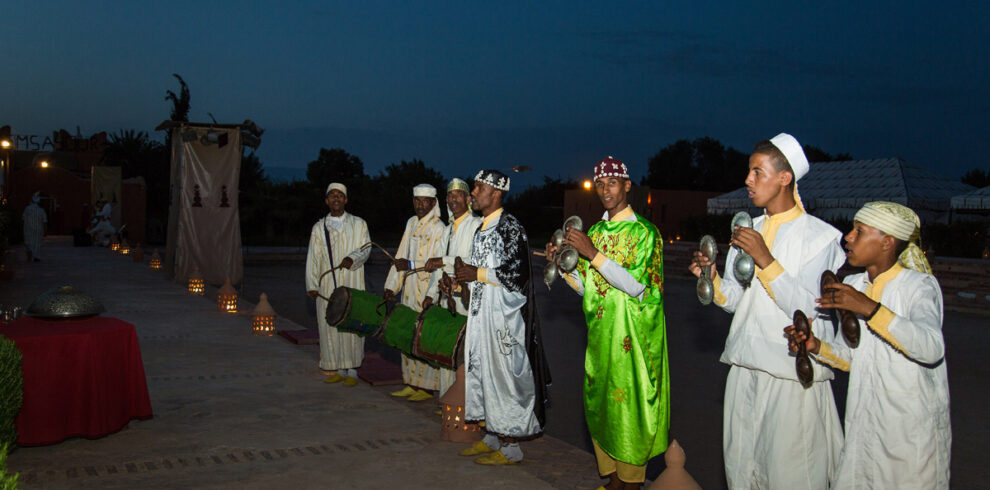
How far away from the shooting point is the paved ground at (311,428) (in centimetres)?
453

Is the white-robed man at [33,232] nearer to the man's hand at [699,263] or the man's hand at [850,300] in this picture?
the man's hand at [699,263]

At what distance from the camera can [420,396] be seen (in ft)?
21.3

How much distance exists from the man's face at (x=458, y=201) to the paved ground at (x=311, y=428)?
5.24 ft

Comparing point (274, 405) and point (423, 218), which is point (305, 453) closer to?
point (274, 405)

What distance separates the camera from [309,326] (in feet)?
36.5

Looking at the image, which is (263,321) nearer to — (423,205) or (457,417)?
(423,205)

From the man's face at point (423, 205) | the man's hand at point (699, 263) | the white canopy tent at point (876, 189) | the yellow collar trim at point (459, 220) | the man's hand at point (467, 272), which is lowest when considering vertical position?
the man's hand at point (467, 272)

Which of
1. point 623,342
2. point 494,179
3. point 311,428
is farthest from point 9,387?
point 623,342

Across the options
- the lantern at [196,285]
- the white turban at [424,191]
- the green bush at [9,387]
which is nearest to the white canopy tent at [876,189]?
the lantern at [196,285]

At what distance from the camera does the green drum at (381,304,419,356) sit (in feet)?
18.8

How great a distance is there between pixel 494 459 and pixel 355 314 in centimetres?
207

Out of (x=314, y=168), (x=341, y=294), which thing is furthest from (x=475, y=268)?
(x=314, y=168)

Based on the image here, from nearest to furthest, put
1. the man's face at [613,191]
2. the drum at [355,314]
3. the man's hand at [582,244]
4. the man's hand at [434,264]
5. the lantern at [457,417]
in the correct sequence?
the man's hand at [582,244] < the man's face at [613,191] < the lantern at [457,417] < the man's hand at [434,264] < the drum at [355,314]

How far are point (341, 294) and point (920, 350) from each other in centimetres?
464
